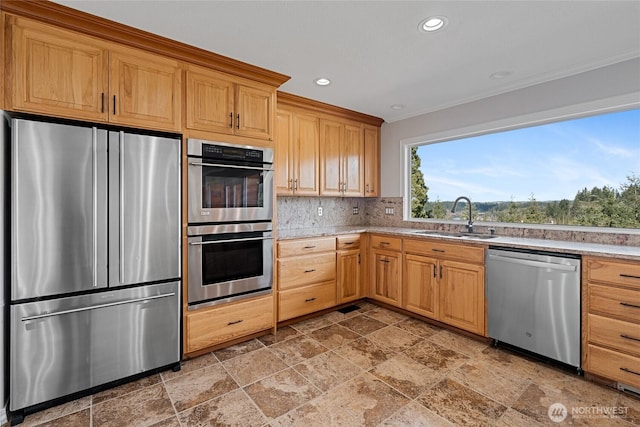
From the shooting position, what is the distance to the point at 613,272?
6.89ft

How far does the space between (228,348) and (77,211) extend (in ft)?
5.21

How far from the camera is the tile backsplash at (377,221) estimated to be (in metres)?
2.63

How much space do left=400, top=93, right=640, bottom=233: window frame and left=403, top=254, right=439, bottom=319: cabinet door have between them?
0.78 meters

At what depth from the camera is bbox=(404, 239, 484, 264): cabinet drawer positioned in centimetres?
284

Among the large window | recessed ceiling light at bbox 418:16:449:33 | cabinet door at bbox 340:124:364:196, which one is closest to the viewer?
recessed ceiling light at bbox 418:16:449:33

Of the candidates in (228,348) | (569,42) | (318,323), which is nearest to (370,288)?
(318,323)

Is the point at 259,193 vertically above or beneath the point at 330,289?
above

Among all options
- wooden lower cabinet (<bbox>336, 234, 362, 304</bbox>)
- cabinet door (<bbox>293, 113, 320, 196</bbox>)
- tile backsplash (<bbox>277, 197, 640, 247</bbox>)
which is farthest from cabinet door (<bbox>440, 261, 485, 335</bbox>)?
cabinet door (<bbox>293, 113, 320, 196</bbox>)

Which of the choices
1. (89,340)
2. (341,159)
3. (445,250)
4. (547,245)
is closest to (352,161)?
(341,159)

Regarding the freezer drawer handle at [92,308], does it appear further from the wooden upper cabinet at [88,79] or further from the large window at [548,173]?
the large window at [548,173]

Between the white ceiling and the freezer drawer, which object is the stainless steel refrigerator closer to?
the freezer drawer

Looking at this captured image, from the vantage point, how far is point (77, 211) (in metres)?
1.95

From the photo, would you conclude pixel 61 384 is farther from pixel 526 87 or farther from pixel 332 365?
pixel 526 87

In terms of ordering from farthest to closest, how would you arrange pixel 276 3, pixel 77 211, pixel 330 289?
pixel 330 289 → pixel 77 211 → pixel 276 3
